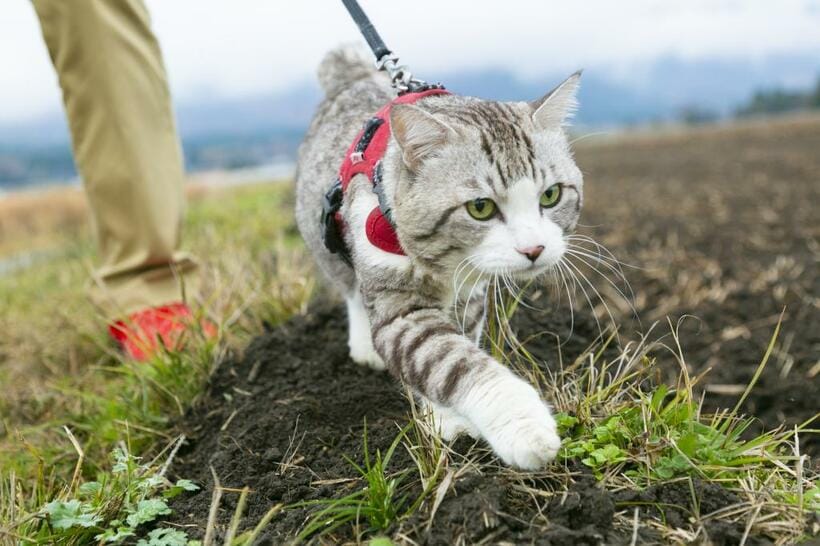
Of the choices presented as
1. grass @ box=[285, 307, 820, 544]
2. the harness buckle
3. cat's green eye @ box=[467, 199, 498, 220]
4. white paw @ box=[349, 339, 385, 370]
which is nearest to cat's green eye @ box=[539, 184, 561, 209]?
cat's green eye @ box=[467, 199, 498, 220]

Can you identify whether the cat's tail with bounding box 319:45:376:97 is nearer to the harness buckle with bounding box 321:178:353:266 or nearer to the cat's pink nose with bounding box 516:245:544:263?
the harness buckle with bounding box 321:178:353:266

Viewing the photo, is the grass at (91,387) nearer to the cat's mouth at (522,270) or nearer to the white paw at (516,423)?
the white paw at (516,423)

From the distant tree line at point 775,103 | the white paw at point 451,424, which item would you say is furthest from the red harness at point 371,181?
the distant tree line at point 775,103

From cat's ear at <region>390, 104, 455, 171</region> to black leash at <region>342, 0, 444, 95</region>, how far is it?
0.55 metres

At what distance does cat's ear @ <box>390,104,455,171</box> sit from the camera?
2.19m

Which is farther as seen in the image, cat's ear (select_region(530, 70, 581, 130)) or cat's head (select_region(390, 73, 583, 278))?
cat's ear (select_region(530, 70, 581, 130))

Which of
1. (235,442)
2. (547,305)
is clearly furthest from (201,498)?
(547,305)

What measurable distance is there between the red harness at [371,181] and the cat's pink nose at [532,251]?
43cm

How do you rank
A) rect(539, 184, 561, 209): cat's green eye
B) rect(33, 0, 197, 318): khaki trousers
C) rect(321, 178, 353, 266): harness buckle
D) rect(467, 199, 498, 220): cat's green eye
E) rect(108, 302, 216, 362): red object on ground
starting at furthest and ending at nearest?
rect(33, 0, 197, 318): khaki trousers → rect(108, 302, 216, 362): red object on ground → rect(321, 178, 353, 266): harness buckle → rect(539, 184, 561, 209): cat's green eye → rect(467, 199, 498, 220): cat's green eye

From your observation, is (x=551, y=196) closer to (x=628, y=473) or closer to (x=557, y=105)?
(x=557, y=105)

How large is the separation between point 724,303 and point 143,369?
133 inches

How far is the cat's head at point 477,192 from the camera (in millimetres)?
2213

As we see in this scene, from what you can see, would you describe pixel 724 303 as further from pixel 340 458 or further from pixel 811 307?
pixel 340 458

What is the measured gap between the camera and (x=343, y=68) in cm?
361
